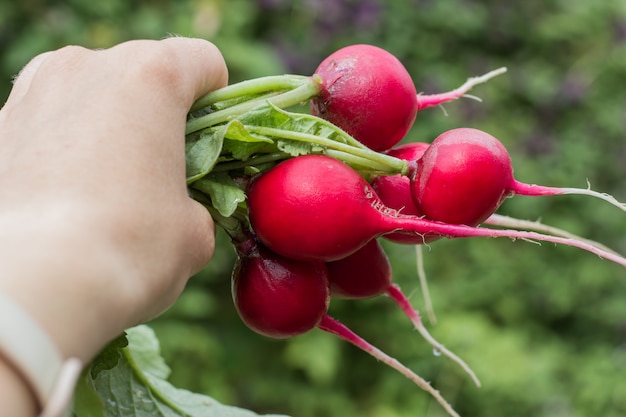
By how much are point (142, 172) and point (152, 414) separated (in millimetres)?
404

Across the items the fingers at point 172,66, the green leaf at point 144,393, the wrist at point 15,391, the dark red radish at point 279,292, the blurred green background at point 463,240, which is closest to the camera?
the wrist at point 15,391

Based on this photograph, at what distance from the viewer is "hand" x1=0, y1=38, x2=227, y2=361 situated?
535 mm

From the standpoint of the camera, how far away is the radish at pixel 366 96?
0.80 meters

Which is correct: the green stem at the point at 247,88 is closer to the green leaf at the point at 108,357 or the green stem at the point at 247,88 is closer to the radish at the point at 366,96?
the radish at the point at 366,96

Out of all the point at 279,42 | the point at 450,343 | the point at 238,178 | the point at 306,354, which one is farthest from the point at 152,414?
the point at 279,42

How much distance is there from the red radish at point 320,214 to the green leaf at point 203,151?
5 centimetres

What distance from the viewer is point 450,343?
7.80 feet

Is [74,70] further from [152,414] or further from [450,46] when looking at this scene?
[450,46]

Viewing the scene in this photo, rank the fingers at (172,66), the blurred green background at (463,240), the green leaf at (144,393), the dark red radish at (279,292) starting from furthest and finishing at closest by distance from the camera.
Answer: the blurred green background at (463,240) → the green leaf at (144,393) → the dark red radish at (279,292) → the fingers at (172,66)

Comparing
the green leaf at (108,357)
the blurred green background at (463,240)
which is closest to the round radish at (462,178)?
the green leaf at (108,357)

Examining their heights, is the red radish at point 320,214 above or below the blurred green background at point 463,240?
above

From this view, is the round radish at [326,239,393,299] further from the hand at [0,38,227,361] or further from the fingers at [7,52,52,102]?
the fingers at [7,52,52,102]

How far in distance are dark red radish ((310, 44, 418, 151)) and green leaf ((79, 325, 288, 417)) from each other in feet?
1.09

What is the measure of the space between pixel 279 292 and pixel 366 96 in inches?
7.9
